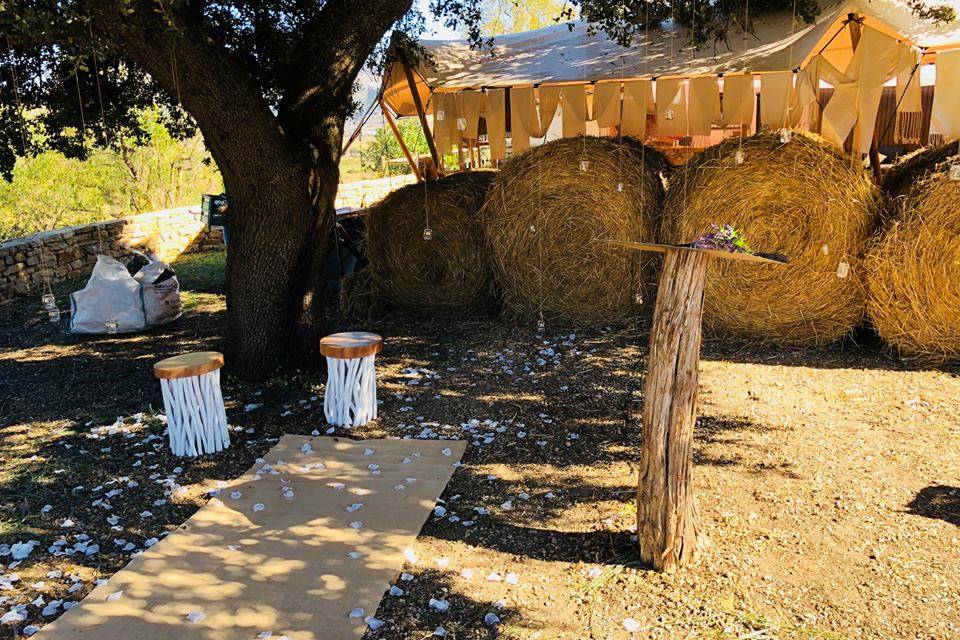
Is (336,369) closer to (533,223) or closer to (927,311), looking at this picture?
(533,223)

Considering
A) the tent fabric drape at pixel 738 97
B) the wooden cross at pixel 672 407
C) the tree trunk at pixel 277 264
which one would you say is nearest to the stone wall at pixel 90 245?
the tree trunk at pixel 277 264

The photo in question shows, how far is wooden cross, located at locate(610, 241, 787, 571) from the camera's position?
305 cm

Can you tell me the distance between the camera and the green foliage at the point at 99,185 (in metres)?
11.7

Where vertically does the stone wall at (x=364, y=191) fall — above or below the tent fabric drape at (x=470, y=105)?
below

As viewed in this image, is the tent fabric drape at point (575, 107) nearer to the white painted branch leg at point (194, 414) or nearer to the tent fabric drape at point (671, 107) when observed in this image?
the tent fabric drape at point (671, 107)

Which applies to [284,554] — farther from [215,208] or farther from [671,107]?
[215,208]

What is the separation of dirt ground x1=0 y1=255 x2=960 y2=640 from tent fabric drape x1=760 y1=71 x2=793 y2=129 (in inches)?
80.4

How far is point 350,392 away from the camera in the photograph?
16.3ft

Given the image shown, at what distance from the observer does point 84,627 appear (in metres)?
2.93

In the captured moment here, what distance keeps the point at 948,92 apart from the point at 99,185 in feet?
41.0

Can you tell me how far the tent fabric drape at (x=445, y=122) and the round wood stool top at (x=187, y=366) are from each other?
150 inches

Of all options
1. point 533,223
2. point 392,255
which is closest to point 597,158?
point 533,223

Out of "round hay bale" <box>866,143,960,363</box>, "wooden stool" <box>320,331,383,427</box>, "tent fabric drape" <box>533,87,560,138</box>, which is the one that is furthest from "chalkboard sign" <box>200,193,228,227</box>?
"round hay bale" <box>866,143,960,363</box>

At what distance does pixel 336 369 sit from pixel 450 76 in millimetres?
3869
